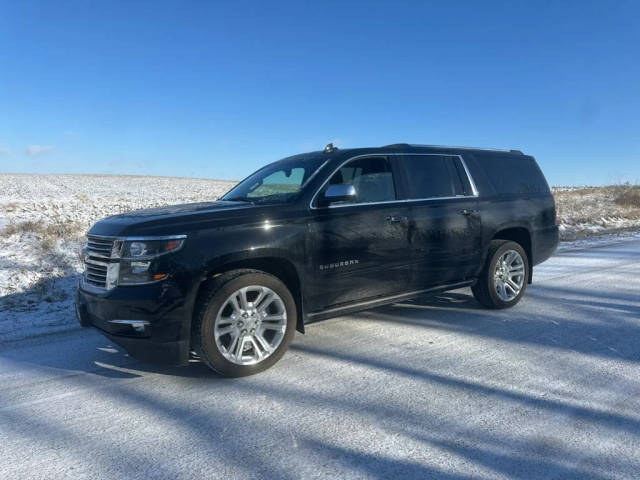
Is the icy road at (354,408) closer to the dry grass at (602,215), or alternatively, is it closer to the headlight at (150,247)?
the headlight at (150,247)

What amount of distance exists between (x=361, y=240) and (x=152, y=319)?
1.98 meters

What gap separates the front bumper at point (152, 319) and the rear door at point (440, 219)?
7.95 feet

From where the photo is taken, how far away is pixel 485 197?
17.9 ft

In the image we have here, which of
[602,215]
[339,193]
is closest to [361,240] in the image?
[339,193]

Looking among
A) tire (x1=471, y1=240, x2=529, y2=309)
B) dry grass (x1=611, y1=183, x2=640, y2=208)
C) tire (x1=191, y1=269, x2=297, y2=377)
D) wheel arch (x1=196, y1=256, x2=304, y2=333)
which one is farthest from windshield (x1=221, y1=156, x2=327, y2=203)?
dry grass (x1=611, y1=183, x2=640, y2=208)

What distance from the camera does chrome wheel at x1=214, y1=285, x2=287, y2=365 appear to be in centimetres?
364

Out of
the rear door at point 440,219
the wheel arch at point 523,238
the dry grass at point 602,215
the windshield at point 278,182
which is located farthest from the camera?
the dry grass at point 602,215

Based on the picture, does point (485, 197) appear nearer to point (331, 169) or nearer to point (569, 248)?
point (331, 169)

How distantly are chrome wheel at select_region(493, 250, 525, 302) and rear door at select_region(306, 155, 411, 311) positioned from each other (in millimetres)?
1540

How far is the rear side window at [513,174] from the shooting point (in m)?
5.68

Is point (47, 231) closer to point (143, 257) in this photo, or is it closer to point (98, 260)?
point (98, 260)

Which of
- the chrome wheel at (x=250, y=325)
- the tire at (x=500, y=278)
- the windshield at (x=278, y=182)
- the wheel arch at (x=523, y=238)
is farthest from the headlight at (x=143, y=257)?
the wheel arch at (x=523, y=238)

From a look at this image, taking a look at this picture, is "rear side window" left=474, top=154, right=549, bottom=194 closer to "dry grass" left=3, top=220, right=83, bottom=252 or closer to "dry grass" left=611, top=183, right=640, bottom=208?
"dry grass" left=3, top=220, right=83, bottom=252

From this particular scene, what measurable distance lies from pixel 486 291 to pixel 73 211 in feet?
42.7
